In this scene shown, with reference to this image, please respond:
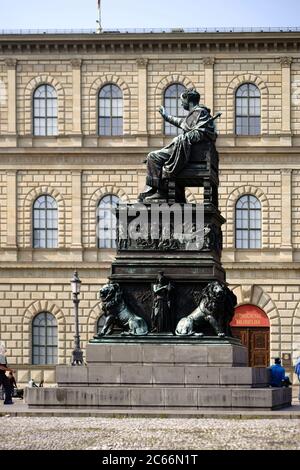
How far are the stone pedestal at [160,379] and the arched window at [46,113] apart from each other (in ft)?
112

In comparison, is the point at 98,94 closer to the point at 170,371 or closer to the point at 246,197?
the point at 246,197

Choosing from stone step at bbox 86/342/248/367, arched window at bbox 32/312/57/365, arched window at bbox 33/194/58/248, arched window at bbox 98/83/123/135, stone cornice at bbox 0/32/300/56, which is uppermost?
stone cornice at bbox 0/32/300/56

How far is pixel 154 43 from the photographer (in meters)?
62.1

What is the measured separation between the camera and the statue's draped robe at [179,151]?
98.5 ft

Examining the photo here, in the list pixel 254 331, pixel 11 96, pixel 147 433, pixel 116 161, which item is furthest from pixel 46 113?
pixel 147 433

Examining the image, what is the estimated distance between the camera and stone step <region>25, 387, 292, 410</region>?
27.6m

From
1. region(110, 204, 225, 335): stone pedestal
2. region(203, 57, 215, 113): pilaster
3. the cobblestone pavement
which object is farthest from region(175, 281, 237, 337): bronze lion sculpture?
region(203, 57, 215, 113): pilaster

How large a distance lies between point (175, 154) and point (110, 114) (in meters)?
32.4

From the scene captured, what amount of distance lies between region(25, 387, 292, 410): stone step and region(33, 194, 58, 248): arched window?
110ft

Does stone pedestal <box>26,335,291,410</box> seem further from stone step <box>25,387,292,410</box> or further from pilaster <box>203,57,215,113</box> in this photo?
pilaster <box>203,57,215,113</box>

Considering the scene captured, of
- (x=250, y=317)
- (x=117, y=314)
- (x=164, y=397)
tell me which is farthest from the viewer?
(x=250, y=317)

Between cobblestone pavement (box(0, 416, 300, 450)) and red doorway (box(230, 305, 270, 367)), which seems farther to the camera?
red doorway (box(230, 305, 270, 367))

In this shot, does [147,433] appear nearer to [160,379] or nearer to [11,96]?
[160,379]

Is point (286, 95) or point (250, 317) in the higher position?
point (286, 95)
